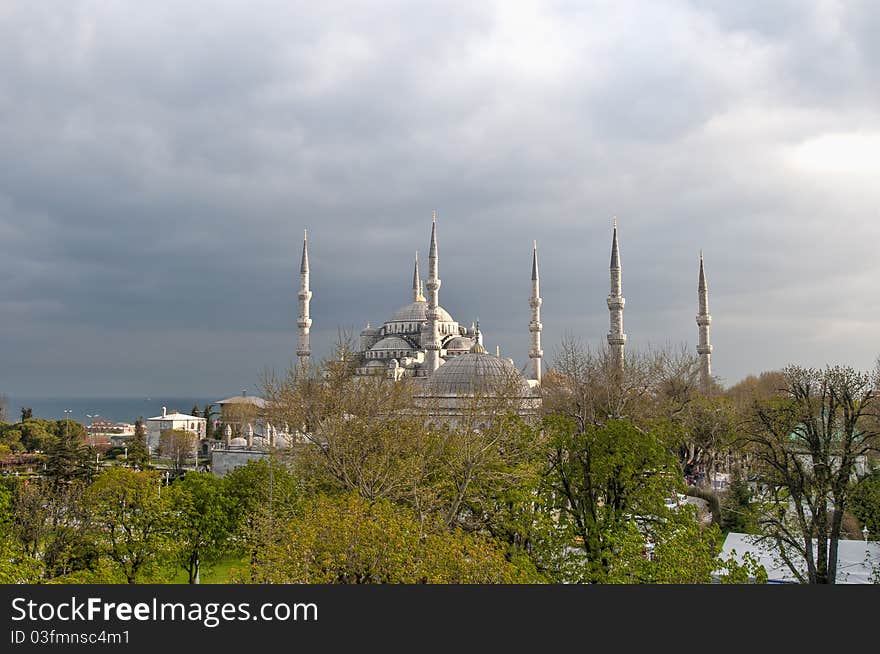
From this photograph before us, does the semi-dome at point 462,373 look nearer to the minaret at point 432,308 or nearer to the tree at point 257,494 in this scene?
the minaret at point 432,308

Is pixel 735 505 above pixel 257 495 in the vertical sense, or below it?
below

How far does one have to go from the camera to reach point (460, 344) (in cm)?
7519

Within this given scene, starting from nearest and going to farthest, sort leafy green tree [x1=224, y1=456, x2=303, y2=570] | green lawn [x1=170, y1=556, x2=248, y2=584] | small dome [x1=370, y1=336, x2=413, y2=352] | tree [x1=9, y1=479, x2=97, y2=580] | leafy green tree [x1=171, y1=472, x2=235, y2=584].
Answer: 1. tree [x1=9, y1=479, x2=97, y2=580]
2. leafy green tree [x1=171, y1=472, x2=235, y2=584]
3. leafy green tree [x1=224, y1=456, x2=303, y2=570]
4. green lawn [x1=170, y1=556, x2=248, y2=584]
5. small dome [x1=370, y1=336, x2=413, y2=352]

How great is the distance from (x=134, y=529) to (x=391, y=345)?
192 ft

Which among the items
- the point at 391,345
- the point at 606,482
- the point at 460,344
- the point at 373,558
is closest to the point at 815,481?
the point at 606,482

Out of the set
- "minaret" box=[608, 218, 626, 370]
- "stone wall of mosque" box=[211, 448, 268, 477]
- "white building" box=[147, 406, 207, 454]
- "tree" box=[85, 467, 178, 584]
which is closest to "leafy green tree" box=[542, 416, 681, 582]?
"tree" box=[85, 467, 178, 584]

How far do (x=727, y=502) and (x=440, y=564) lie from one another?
22.2 metres

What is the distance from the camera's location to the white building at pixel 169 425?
7288 cm

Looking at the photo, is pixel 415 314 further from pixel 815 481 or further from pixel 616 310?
pixel 815 481

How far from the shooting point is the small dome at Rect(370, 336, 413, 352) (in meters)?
77.9

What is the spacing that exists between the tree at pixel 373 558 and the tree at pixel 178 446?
48.7 metres

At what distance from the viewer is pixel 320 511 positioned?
14555 millimetres

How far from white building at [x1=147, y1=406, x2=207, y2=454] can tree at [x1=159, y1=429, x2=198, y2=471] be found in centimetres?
682

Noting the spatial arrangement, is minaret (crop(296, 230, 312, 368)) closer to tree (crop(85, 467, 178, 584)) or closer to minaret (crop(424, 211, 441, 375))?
minaret (crop(424, 211, 441, 375))
